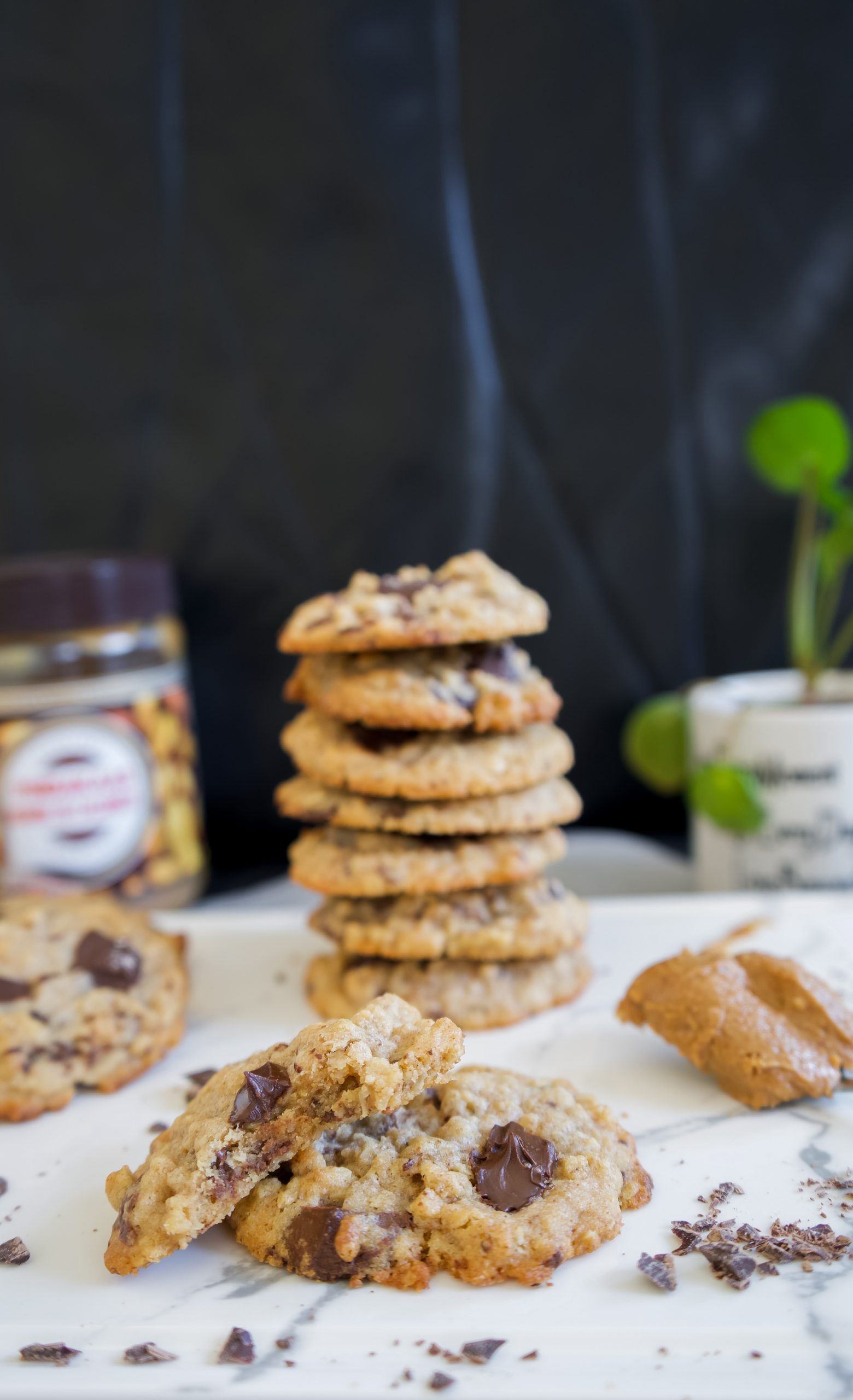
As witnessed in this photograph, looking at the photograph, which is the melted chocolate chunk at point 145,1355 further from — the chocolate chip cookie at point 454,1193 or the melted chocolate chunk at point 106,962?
the melted chocolate chunk at point 106,962

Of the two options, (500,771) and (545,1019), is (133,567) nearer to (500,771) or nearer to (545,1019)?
(500,771)

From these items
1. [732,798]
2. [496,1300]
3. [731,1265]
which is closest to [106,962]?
[496,1300]

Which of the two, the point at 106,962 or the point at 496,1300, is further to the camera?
the point at 106,962

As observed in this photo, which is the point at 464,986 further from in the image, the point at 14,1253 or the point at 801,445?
the point at 801,445

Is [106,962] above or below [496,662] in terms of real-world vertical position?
below

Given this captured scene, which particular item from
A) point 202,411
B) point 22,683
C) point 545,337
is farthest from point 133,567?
point 545,337

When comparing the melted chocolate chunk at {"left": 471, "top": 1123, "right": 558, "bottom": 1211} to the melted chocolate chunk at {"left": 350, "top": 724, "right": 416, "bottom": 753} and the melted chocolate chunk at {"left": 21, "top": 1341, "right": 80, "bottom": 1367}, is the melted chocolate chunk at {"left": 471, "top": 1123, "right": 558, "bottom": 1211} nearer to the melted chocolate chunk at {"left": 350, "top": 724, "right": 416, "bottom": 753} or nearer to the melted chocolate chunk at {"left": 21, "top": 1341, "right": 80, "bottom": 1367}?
the melted chocolate chunk at {"left": 21, "top": 1341, "right": 80, "bottom": 1367}

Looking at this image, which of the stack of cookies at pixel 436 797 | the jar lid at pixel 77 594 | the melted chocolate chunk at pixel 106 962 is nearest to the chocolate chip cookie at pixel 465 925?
the stack of cookies at pixel 436 797
